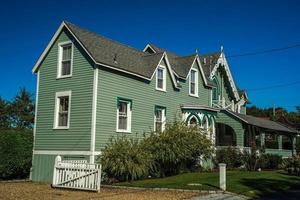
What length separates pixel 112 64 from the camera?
23375mm

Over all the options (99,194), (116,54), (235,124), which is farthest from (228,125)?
(99,194)

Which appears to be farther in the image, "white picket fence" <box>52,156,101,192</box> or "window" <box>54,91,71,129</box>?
"window" <box>54,91,71,129</box>

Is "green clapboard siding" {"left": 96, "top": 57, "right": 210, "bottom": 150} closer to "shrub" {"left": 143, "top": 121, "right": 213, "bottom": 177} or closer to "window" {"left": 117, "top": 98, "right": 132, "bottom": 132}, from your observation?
"window" {"left": 117, "top": 98, "right": 132, "bottom": 132}

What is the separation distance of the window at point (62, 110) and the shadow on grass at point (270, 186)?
9.97 m

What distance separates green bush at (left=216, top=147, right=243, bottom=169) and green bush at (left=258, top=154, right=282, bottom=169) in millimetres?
1774

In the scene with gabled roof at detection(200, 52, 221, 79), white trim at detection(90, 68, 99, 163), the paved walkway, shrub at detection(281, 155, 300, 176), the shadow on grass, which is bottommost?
the paved walkway

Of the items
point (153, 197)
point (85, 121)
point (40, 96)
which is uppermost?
point (40, 96)

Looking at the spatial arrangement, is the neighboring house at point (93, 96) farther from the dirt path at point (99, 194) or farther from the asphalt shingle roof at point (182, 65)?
the dirt path at point (99, 194)

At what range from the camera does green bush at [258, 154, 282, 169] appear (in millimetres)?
30859

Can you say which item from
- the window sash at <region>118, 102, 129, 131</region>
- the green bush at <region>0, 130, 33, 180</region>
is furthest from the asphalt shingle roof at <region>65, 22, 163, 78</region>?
the green bush at <region>0, 130, 33, 180</region>

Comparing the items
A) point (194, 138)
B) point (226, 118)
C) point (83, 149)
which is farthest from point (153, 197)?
point (226, 118)

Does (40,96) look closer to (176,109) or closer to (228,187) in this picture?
(176,109)

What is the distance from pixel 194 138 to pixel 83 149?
6652 mm

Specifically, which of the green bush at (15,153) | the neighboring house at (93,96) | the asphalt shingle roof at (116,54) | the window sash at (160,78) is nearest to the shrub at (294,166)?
the neighboring house at (93,96)
